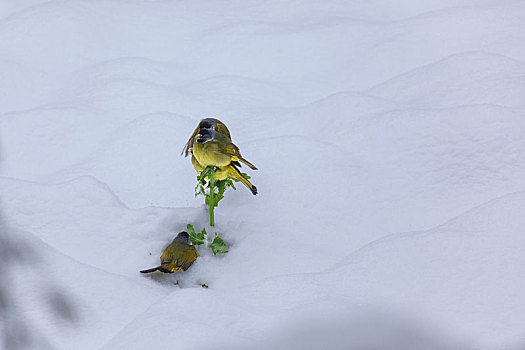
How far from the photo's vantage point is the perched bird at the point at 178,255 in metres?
2.27

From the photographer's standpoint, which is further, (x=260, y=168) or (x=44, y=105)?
(x=44, y=105)

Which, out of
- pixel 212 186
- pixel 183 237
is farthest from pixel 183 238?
pixel 212 186

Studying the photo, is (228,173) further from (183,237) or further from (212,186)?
(183,237)

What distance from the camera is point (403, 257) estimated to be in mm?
2260

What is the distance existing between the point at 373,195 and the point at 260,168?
57 cm

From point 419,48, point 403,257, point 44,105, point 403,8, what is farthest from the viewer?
point 403,8

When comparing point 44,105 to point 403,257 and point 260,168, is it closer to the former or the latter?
point 260,168

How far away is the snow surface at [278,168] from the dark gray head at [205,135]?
1.40ft

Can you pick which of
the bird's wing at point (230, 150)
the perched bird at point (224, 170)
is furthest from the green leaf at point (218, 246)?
the bird's wing at point (230, 150)

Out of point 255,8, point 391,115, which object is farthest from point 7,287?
point 255,8

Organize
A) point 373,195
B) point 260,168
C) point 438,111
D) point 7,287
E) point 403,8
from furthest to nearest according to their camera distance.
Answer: point 403,8 < point 438,111 < point 260,168 < point 373,195 < point 7,287

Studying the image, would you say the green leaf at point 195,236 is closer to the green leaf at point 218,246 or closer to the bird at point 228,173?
the green leaf at point 218,246

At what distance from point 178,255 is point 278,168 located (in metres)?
0.81

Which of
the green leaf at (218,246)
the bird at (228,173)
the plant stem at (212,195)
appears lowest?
the green leaf at (218,246)
